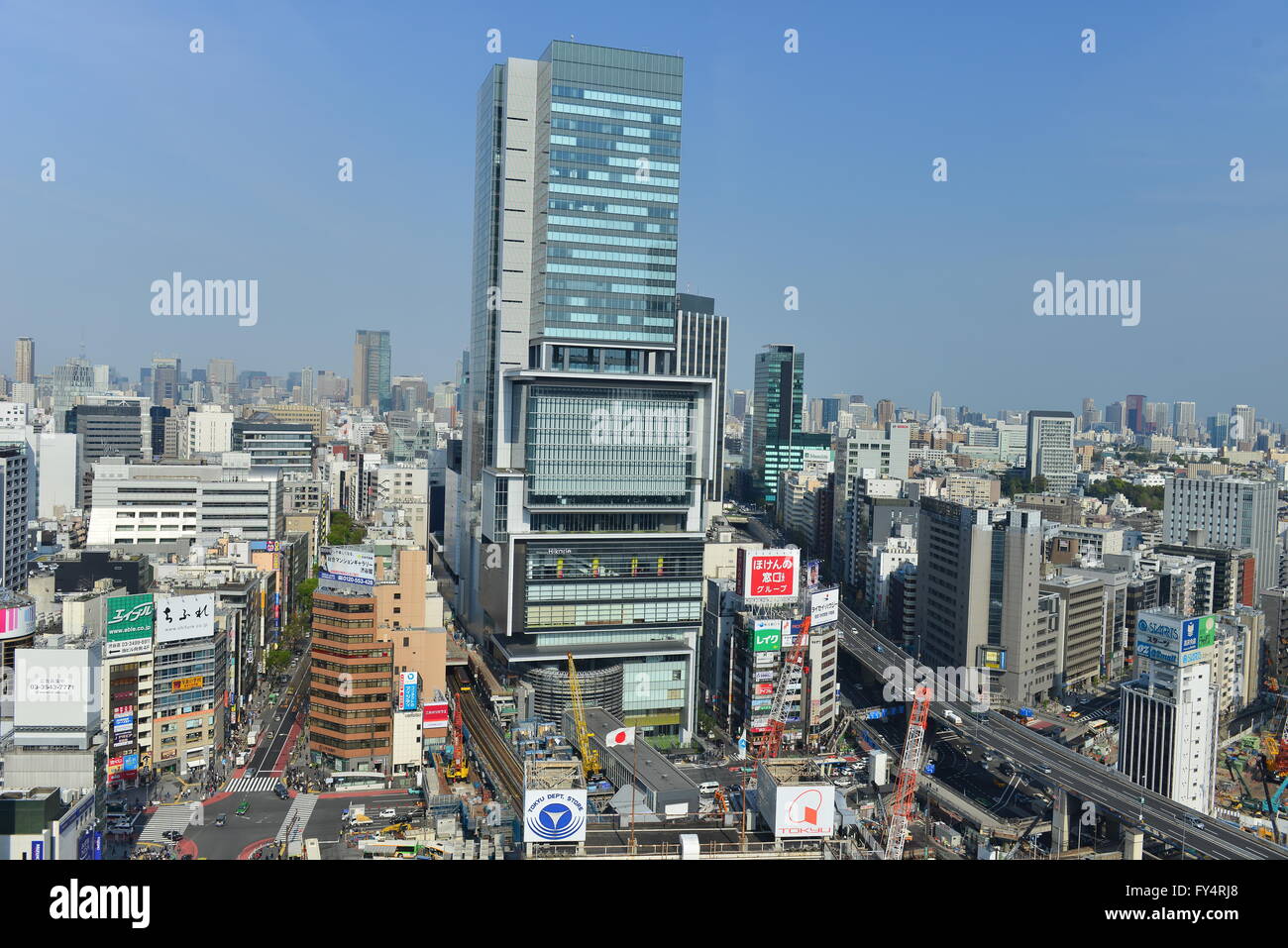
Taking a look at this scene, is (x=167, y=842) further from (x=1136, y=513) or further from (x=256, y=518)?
(x=1136, y=513)

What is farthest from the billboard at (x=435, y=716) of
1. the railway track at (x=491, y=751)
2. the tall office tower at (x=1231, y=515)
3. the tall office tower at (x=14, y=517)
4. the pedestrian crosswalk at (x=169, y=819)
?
the tall office tower at (x=1231, y=515)

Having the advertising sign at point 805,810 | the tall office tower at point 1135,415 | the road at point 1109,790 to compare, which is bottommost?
the road at point 1109,790

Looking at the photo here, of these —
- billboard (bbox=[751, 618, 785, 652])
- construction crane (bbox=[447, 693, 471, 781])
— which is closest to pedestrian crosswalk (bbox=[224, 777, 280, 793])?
construction crane (bbox=[447, 693, 471, 781])

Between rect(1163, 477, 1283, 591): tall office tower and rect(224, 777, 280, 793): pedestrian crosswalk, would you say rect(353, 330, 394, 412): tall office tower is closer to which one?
rect(1163, 477, 1283, 591): tall office tower

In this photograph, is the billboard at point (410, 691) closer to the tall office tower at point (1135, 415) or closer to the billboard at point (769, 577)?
the billboard at point (769, 577)

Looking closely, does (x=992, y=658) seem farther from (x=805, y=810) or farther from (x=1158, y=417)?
(x=1158, y=417)

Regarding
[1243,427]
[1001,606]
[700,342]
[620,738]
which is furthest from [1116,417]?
[620,738]
